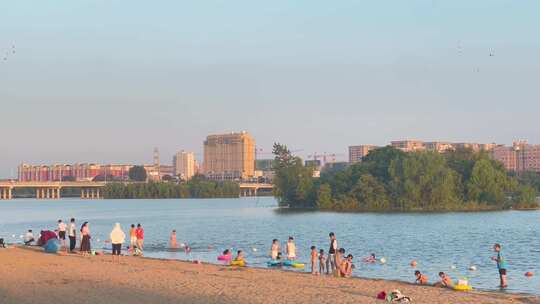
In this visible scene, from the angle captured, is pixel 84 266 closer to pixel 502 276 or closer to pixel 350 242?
pixel 502 276

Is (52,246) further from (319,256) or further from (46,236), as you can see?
(319,256)

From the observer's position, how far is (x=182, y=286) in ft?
92.9

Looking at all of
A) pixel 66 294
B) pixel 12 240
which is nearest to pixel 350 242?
pixel 12 240

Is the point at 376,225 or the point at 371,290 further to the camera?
the point at 376,225

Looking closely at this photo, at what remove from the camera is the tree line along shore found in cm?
11365

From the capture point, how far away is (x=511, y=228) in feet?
258

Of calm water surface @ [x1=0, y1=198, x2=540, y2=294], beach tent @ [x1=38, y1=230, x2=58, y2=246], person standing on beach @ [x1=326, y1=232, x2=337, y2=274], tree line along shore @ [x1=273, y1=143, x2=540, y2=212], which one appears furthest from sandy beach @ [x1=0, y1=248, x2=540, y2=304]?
tree line along shore @ [x1=273, y1=143, x2=540, y2=212]

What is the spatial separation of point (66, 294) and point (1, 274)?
23.4 ft

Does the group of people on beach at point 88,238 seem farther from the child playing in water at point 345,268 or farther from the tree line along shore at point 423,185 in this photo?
the tree line along shore at point 423,185

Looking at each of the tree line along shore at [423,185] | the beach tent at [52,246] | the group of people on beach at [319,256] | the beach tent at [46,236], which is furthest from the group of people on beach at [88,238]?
the tree line along shore at [423,185]

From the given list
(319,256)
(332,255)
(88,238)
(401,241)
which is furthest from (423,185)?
(332,255)

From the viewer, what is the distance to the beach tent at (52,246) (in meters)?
44.3

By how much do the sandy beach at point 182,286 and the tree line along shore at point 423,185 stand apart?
260 ft

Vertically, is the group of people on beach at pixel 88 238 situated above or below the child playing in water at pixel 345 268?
above
